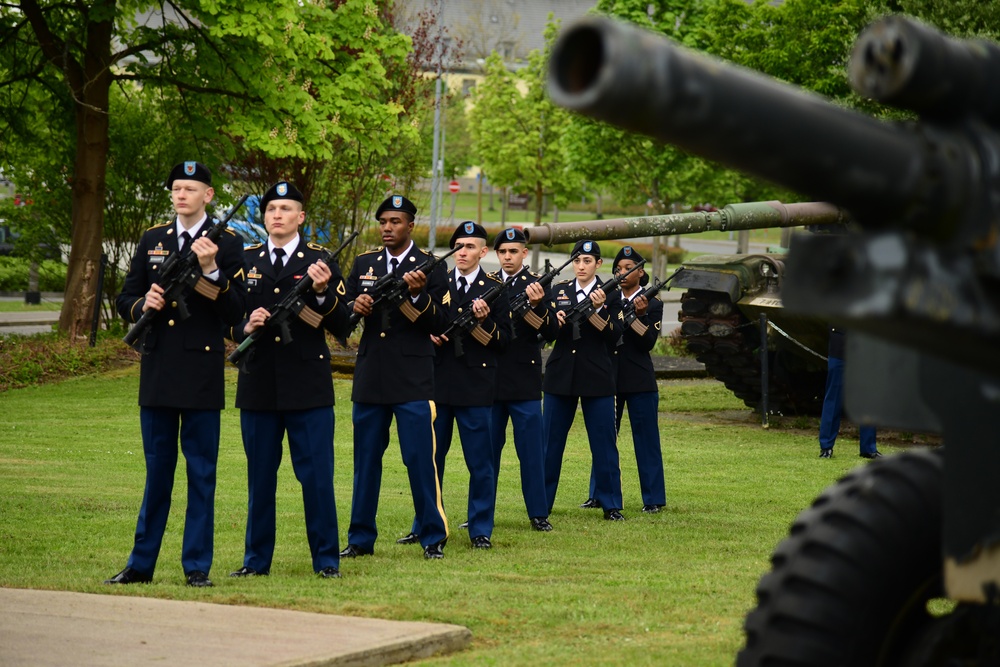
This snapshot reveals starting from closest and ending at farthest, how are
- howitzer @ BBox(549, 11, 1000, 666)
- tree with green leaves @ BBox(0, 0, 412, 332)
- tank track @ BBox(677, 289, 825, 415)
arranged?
howitzer @ BBox(549, 11, 1000, 666) → tank track @ BBox(677, 289, 825, 415) → tree with green leaves @ BBox(0, 0, 412, 332)

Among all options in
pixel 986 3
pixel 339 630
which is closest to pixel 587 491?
pixel 339 630

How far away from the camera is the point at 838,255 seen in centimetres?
325

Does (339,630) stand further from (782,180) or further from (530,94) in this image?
(530,94)

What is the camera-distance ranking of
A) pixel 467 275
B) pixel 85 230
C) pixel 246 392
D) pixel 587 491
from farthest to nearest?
pixel 85 230 → pixel 587 491 → pixel 467 275 → pixel 246 392

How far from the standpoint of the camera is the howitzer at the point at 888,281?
9.70ft

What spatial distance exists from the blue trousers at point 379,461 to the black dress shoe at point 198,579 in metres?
1.59

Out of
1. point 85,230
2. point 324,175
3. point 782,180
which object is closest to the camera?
point 782,180

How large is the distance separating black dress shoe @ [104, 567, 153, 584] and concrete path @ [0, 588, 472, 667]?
761 millimetres

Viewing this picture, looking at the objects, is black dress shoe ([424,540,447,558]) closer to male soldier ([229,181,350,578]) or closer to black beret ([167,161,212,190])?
male soldier ([229,181,350,578])

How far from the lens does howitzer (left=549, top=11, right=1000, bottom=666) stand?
9.70 ft

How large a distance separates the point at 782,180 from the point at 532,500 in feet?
25.4

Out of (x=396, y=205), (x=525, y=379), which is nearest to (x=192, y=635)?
(x=396, y=205)

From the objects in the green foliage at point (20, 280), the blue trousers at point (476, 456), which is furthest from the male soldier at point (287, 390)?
the green foliage at point (20, 280)

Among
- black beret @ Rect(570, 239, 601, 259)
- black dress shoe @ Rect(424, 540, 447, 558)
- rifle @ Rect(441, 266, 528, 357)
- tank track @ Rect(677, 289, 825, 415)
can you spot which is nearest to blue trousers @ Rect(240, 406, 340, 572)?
black dress shoe @ Rect(424, 540, 447, 558)
